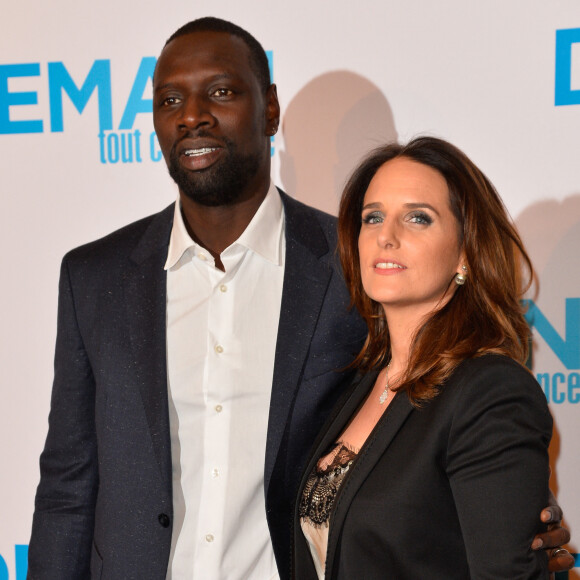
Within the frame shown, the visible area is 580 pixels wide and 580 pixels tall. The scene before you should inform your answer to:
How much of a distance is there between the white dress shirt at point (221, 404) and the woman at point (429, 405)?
0.57ft

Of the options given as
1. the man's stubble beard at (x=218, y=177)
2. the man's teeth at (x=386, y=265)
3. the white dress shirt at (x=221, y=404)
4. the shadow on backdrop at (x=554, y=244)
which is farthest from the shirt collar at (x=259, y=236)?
the shadow on backdrop at (x=554, y=244)

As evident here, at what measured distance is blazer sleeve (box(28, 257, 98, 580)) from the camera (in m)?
2.10

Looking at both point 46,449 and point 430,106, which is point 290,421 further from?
point 430,106

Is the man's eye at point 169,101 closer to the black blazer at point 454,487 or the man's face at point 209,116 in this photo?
the man's face at point 209,116

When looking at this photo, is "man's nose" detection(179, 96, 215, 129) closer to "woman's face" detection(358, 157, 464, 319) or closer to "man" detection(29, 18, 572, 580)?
"man" detection(29, 18, 572, 580)

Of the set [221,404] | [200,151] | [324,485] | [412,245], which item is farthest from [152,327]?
[412,245]

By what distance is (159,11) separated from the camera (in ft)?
Result: 9.46

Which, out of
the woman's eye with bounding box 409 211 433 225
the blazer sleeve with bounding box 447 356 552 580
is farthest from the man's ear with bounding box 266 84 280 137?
the blazer sleeve with bounding box 447 356 552 580

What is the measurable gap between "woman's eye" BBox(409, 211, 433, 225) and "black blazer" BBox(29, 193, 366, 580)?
35 cm

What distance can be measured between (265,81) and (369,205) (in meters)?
0.53

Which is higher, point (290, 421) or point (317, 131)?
point (317, 131)

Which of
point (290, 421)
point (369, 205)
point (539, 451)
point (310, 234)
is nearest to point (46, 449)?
point (290, 421)

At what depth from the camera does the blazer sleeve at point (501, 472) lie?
58.3 inches

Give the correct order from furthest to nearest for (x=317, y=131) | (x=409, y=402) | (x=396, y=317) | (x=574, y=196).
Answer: (x=317, y=131)
(x=574, y=196)
(x=396, y=317)
(x=409, y=402)
